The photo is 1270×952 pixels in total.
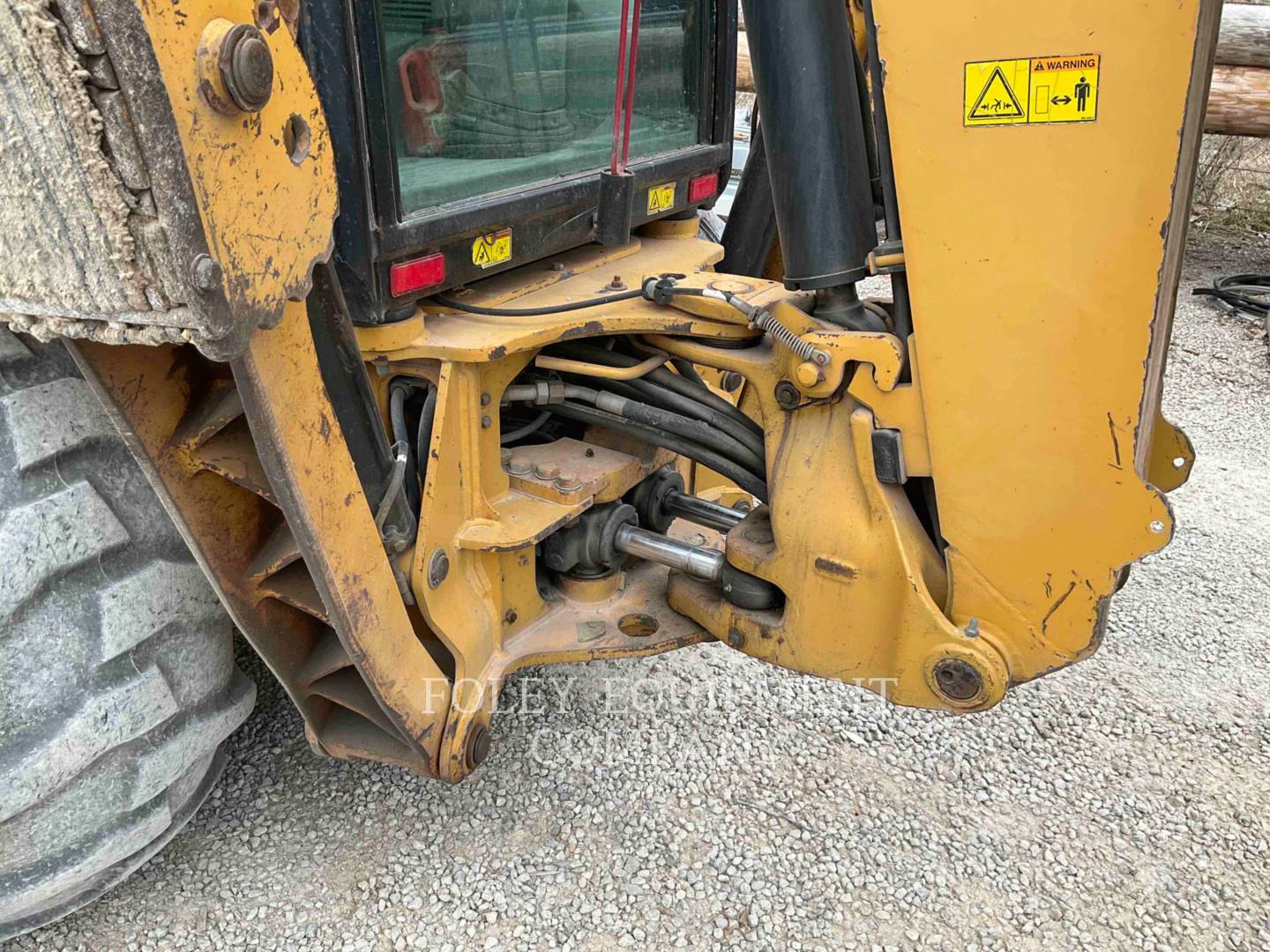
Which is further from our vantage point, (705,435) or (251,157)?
(705,435)

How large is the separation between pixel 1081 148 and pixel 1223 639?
2.00 meters

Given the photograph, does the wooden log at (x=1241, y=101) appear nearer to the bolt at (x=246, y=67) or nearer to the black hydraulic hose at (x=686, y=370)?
the black hydraulic hose at (x=686, y=370)

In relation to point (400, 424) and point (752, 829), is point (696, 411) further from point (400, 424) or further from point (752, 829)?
point (752, 829)

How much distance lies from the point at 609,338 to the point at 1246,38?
6006mm

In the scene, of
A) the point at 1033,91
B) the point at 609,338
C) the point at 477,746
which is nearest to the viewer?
the point at 1033,91

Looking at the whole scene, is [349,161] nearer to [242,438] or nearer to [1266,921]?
[242,438]

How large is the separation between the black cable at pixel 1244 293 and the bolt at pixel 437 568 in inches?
207

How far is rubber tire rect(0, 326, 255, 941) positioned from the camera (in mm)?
1374

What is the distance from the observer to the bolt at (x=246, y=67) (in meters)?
1.03

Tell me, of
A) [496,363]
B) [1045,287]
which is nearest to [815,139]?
[1045,287]

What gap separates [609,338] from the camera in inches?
80.8

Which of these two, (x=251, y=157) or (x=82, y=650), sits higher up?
(x=251, y=157)

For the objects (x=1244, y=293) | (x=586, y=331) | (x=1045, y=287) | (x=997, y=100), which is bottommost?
(x=1244, y=293)

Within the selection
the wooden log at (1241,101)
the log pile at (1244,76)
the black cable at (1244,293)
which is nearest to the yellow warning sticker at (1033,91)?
the black cable at (1244,293)
